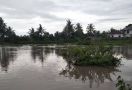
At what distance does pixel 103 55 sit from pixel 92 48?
2.93 ft

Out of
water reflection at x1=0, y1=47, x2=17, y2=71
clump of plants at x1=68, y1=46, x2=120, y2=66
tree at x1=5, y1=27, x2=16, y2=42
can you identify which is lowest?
water reflection at x1=0, y1=47, x2=17, y2=71

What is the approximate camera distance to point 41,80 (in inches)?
380

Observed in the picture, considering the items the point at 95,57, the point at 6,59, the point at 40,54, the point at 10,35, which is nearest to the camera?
the point at 95,57

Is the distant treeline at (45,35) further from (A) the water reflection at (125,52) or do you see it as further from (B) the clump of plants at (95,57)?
(B) the clump of plants at (95,57)

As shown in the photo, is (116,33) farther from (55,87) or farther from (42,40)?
(55,87)

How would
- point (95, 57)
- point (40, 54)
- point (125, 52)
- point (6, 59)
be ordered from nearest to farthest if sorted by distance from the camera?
point (95, 57)
point (6, 59)
point (40, 54)
point (125, 52)

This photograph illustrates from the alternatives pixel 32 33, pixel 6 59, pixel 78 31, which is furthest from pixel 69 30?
pixel 6 59

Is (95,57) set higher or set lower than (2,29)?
lower

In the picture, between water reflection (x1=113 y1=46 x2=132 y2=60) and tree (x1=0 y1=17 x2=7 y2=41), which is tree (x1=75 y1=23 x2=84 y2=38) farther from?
water reflection (x1=113 y1=46 x2=132 y2=60)

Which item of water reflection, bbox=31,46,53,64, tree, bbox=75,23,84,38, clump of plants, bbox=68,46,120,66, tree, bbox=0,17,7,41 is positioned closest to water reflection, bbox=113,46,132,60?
clump of plants, bbox=68,46,120,66

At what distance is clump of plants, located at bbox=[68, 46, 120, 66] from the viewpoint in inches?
557

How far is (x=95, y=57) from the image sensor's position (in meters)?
14.4

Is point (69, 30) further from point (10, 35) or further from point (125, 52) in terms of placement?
point (125, 52)

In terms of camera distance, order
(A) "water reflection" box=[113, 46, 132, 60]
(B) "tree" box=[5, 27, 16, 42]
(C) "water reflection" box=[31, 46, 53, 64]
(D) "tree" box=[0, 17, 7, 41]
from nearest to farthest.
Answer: (C) "water reflection" box=[31, 46, 53, 64], (A) "water reflection" box=[113, 46, 132, 60], (B) "tree" box=[5, 27, 16, 42], (D) "tree" box=[0, 17, 7, 41]
